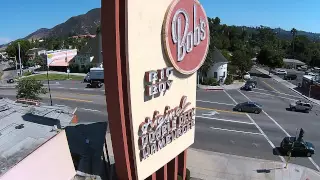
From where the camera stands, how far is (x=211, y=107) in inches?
1946

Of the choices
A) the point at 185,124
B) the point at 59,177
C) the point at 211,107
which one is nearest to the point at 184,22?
the point at 185,124

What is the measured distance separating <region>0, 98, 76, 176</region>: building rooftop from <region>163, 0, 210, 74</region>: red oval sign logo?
850cm

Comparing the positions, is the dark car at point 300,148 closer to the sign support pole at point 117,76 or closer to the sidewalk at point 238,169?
the sidewalk at point 238,169

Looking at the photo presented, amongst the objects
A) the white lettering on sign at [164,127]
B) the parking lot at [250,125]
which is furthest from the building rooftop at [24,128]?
the parking lot at [250,125]

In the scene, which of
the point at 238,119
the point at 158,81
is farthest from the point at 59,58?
the point at 158,81

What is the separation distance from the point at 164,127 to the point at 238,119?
27.1 meters

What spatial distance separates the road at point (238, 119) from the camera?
3397 centimetres

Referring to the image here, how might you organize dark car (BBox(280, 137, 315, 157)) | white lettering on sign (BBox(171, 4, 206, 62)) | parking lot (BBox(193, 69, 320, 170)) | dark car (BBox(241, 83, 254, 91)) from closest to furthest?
1. white lettering on sign (BBox(171, 4, 206, 62))
2. dark car (BBox(280, 137, 315, 157))
3. parking lot (BBox(193, 69, 320, 170))
4. dark car (BBox(241, 83, 254, 91))

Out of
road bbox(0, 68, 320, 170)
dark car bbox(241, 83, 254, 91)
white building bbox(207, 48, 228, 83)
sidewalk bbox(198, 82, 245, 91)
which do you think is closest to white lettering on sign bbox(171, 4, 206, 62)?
road bbox(0, 68, 320, 170)

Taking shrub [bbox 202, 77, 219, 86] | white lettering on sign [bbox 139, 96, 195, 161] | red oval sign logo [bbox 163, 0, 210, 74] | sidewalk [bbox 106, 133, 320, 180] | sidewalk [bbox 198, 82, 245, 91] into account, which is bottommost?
sidewalk [bbox 106, 133, 320, 180]

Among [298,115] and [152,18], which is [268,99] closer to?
[298,115]

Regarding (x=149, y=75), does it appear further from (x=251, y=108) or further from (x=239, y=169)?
(x=251, y=108)

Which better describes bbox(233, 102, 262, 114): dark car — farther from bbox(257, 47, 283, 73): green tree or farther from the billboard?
the billboard

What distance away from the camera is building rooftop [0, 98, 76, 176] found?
14.6m
